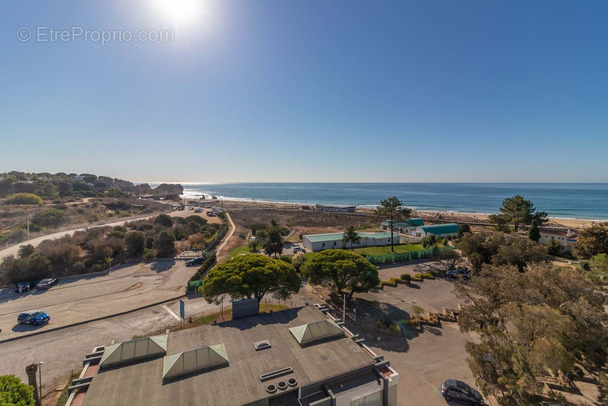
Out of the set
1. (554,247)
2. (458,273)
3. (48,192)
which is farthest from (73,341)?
(48,192)

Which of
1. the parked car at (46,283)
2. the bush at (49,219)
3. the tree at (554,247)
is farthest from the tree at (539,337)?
the bush at (49,219)

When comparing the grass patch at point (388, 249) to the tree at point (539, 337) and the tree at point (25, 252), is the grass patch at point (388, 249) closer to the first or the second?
the tree at point (539, 337)

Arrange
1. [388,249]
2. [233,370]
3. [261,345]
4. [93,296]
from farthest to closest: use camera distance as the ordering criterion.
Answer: [388,249], [93,296], [261,345], [233,370]

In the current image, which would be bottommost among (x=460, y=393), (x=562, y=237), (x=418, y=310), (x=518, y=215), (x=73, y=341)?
(x=73, y=341)

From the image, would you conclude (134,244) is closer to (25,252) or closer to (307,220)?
(25,252)

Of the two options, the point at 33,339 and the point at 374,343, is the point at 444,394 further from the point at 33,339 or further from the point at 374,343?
the point at 33,339

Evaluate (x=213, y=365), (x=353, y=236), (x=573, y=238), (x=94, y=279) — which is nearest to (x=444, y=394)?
(x=213, y=365)
